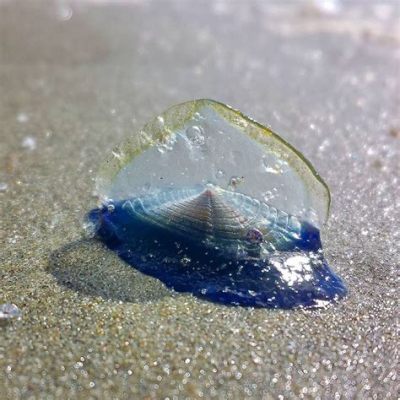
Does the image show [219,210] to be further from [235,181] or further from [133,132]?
[133,132]

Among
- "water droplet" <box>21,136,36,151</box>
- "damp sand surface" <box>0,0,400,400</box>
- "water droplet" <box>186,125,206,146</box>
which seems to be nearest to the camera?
"damp sand surface" <box>0,0,400,400</box>

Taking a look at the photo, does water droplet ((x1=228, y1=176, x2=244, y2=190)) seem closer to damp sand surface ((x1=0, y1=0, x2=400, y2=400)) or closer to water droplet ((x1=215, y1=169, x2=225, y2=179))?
water droplet ((x1=215, y1=169, x2=225, y2=179))

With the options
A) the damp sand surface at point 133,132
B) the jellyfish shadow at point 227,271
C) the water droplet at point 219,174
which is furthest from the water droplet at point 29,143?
the water droplet at point 219,174

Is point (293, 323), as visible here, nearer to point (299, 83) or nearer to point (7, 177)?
point (7, 177)

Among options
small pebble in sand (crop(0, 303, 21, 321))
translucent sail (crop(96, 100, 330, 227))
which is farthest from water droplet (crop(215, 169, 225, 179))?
small pebble in sand (crop(0, 303, 21, 321))

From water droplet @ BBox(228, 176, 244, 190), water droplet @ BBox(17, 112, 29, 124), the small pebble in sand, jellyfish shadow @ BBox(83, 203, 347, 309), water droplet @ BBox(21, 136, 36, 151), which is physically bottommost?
water droplet @ BBox(17, 112, 29, 124)

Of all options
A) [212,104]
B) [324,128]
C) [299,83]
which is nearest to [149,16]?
[299,83]
